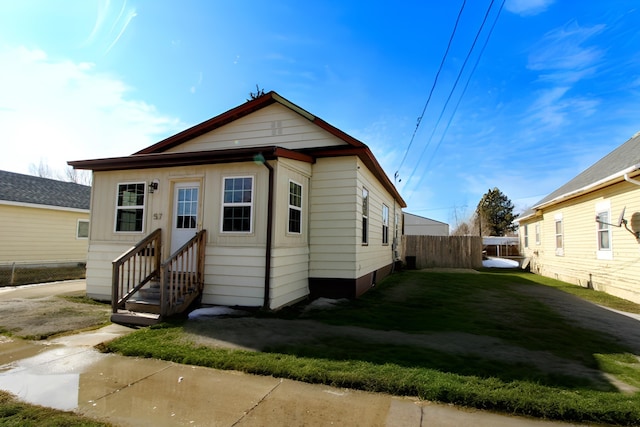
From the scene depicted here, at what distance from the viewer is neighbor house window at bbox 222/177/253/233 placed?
7.23 metres

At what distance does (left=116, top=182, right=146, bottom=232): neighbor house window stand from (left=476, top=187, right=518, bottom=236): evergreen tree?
45.1 meters

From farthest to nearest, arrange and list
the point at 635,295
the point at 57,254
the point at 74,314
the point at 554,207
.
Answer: the point at 57,254
the point at 554,207
the point at 635,295
the point at 74,314

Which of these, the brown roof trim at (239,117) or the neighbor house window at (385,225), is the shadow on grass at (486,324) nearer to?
the neighbor house window at (385,225)

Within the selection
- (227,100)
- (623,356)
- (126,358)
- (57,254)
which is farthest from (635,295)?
(57,254)

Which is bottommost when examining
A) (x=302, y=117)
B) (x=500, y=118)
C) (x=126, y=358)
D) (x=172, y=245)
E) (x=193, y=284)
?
(x=126, y=358)

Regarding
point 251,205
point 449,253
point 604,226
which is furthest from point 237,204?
point 449,253

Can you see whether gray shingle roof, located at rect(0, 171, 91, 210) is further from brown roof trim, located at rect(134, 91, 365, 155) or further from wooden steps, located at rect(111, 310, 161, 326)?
wooden steps, located at rect(111, 310, 161, 326)

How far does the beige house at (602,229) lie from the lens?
9133mm

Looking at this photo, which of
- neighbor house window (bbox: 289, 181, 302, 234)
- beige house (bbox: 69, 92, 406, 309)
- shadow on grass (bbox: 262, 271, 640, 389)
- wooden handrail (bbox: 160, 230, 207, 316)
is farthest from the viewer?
neighbor house window (bbox: 289, 181, 302, 234)

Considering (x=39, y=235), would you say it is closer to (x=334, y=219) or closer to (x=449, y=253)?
(x=334, y=219)

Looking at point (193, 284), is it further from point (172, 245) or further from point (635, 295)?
point (635, 295)

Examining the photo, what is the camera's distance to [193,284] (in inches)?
276

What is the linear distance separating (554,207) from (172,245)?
1640cm

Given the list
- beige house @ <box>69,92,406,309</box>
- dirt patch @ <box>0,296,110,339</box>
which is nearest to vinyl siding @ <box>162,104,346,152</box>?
beige house @ <box>69,92,406,309</box>
